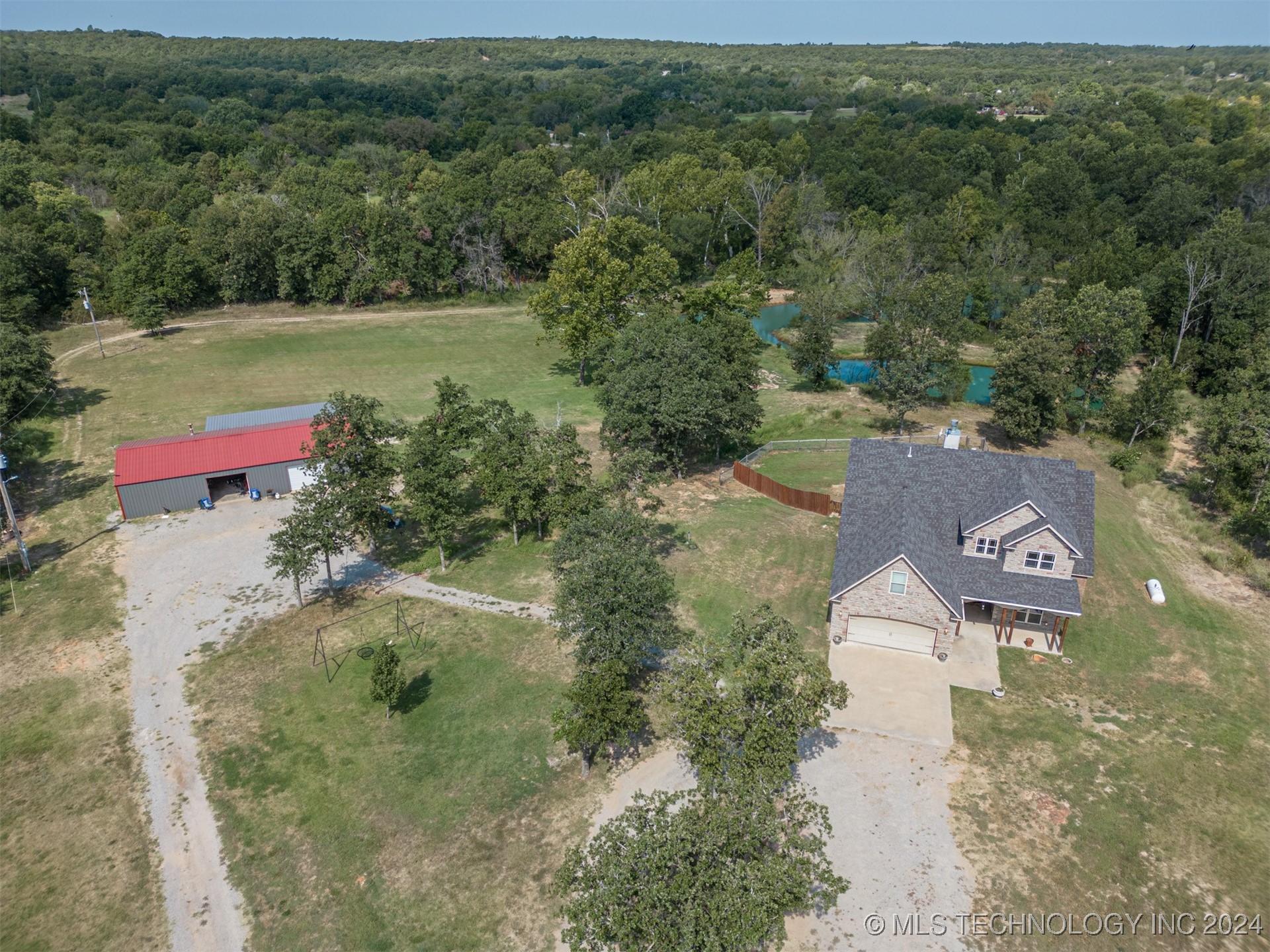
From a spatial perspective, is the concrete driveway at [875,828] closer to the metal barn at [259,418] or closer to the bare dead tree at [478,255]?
the metal barn at [259,418]

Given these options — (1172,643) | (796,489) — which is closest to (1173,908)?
(1172,643)

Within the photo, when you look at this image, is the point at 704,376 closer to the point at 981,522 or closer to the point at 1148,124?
the point at 981,522

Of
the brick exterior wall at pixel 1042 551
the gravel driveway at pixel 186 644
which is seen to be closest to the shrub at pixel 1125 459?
the brick exterior wall at pixel 1042 551

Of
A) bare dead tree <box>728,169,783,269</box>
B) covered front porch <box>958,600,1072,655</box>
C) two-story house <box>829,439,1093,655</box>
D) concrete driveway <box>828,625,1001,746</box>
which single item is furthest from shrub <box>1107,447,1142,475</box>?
bare dead tree <box>728,169,783,269</box>

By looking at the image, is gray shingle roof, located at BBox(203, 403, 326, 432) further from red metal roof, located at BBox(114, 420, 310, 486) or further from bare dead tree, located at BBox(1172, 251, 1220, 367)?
bare dead tree, located at BBox(1172, 251, 1220, 367)

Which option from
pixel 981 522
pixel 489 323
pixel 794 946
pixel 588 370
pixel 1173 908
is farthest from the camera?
pixel 489 323
